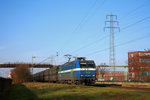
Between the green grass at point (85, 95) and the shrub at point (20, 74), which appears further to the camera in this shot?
the shrub at point (20, 74)

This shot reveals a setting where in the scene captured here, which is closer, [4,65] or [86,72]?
[86,72]

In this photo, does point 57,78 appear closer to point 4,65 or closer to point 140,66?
point 140,66

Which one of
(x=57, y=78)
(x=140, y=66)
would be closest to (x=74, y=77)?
(x=57, y=78)

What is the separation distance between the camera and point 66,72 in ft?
143

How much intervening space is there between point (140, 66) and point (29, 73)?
39.9 m

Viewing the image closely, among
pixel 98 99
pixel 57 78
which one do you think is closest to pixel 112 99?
pixel 98 99

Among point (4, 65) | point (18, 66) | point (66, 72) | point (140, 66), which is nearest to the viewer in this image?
point (66, 72)

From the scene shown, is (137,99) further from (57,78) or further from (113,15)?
(113,15)

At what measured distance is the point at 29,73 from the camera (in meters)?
82.6

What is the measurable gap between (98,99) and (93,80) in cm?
1969

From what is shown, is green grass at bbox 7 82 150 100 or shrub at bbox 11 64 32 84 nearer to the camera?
green grass at bbox 7 82 150 100

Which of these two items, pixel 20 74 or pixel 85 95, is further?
pixel 20 74

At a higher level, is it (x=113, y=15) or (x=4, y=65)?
(x=113, y=15)

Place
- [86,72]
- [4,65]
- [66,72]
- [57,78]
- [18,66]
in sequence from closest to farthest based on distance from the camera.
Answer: [86,72] < [66,72] < [57,78] < [18,66] < [4,65]
